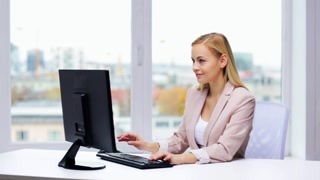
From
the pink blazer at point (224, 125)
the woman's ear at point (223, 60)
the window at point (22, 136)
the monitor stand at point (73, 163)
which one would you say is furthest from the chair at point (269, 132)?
the window at point (22, 136)

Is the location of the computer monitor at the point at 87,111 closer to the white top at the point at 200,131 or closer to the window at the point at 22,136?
the white top at the point at 200,131

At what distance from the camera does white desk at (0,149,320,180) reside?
6.46 feet

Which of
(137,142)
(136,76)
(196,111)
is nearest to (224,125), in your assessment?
(196,111)

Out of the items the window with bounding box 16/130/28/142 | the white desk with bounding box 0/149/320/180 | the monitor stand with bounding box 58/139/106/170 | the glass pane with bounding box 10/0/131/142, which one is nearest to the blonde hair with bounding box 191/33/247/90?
the white desk with bounding box 0/149/320/180

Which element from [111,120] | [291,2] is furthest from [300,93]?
[111,120]

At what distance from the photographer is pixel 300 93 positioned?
3494 millimetres

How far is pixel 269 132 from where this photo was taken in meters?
2.75

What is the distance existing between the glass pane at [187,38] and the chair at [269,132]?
0.85 metres

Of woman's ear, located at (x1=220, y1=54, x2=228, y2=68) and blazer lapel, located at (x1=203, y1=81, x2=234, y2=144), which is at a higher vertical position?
woman's ear, located at (x1=220, y1=54, x2=228, y2=68)

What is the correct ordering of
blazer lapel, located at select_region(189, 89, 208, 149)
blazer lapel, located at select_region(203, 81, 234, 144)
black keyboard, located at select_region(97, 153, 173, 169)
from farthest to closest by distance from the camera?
blazer lapel, located at select_region(189, 89, 208, 149) → blazer lapel, located at select_region(203, 81, 234, 144) → black keyboard, located at select_region(97, 153, 173, 169)

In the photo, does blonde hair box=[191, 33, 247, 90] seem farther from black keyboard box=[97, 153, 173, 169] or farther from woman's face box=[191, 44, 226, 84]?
black keyboard box=[97, 153, 173, 169]

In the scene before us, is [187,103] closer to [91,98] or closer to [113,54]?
[91,98]

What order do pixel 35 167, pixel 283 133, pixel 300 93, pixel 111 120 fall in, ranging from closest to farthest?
pixel 111 120
pixel 35 167
pixel 283 133
pixel 300 93

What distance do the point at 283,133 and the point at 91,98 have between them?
1134mm
